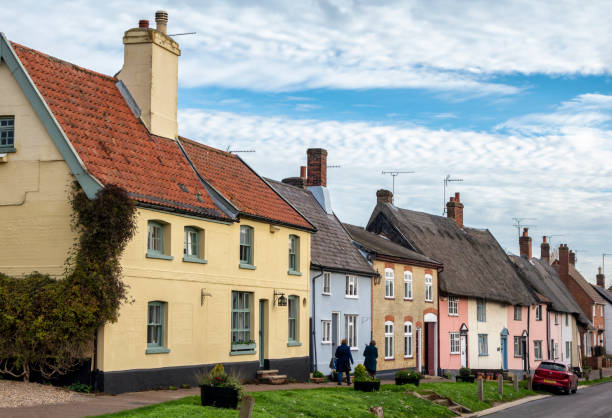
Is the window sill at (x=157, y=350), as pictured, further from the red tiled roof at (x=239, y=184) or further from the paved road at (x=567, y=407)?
the paved road at (x=567, y=407)

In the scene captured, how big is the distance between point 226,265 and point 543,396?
16883 millimetres

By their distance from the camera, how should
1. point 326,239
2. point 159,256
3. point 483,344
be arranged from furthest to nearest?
point 483,344 → point 326,239 → point 159,256

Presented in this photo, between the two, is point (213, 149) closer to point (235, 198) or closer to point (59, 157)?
point (235, 198)

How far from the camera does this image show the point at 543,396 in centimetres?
3612

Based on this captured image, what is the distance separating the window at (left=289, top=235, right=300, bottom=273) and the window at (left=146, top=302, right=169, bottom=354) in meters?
8.59

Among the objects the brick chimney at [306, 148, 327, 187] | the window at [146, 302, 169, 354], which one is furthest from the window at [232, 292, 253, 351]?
the brick chimney at [306, 148, 327, 187]

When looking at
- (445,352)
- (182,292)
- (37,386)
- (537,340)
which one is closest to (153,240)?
(182,292)

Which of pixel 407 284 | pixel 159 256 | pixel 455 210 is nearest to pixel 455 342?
pixel 407 284

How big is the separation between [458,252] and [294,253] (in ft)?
75.5

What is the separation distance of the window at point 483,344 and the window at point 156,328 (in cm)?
3122

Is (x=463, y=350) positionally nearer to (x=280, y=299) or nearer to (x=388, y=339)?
(x=388, y=339)

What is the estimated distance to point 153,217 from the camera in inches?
950

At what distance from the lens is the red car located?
37.9 m

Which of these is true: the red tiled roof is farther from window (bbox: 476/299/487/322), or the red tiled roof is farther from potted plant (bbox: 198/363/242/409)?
window (bbox: 476/299/487/322)
